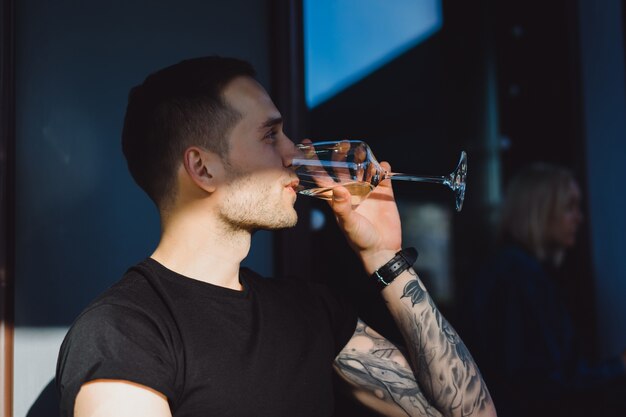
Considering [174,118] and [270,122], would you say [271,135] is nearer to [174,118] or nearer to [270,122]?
[270,122]

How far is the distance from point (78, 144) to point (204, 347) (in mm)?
781

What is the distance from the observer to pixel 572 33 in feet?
9.10

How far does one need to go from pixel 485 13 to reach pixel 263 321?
3200 millimetres

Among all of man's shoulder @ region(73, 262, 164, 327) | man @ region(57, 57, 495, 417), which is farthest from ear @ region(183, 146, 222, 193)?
man's shoulder @ region(73, 262, 164, 327)

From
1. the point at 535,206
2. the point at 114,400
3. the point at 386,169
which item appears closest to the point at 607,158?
the point at 535,206

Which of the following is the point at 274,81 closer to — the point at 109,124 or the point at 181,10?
the point at 181,10

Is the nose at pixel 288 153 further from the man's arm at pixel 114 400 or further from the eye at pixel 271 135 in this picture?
the man's arm at pixel 114 400

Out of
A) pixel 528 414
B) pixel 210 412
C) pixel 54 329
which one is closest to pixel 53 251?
pixel 54 329

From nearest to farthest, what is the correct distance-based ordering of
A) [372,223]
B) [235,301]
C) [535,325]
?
[235,301] < [372,223] < [535,325]

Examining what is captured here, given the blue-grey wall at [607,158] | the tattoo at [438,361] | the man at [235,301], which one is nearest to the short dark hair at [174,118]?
the man at [235,301]

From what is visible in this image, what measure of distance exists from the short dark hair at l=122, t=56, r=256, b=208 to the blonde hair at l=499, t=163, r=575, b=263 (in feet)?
4.91

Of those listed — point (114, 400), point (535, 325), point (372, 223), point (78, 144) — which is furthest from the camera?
point (535, 325)

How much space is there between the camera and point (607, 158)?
2.73 m

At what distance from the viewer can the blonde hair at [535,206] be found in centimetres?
244
